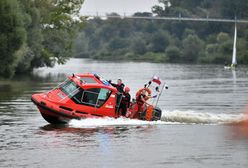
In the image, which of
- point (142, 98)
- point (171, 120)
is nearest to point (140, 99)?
point (142, 98)

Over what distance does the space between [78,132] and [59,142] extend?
2641 millimetres

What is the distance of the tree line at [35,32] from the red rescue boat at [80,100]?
35.5 m

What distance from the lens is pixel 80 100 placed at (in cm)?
3544

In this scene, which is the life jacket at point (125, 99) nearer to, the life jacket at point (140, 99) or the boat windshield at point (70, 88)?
the life jacket at point (140, 99)

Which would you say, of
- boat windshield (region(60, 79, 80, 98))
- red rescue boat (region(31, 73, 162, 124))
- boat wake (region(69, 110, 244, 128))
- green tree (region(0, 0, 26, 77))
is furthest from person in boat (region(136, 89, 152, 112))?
green tree (region(0, 0, 26, 77))

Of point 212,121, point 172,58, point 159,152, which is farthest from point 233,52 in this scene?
point 159,152

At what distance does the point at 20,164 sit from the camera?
2744cm

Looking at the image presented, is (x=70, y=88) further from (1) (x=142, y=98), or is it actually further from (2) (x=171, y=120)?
(2) (x=171, y=120)

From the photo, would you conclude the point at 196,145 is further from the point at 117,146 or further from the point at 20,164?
the point at 20,164

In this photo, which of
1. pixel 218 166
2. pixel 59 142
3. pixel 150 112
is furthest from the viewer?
pixel 150 112

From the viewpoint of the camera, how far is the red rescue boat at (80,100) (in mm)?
35312

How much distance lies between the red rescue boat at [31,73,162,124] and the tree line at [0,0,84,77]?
35535mm

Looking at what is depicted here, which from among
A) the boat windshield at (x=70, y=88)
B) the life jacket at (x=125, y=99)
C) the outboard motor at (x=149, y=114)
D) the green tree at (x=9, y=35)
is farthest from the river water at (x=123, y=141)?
the green tree at (x=9, y=35)

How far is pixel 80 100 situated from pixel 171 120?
5898 mm
